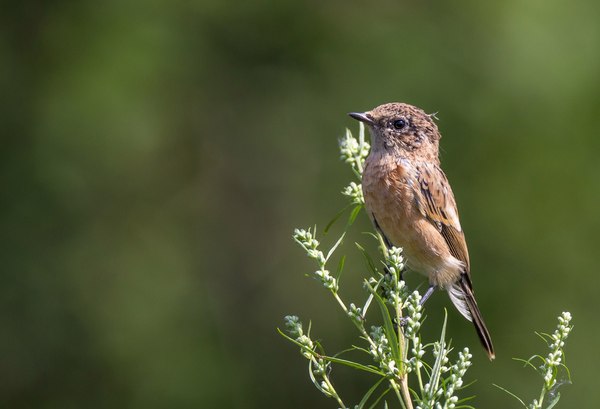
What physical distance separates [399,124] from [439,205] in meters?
0.55

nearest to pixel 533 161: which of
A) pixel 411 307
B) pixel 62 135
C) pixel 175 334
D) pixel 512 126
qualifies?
pixel 512 126

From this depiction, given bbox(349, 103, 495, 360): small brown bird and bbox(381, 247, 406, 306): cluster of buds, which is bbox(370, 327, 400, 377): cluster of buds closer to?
bbox(381, 247, 406, 306): cluster of buds

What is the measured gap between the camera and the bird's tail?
5.62 meters

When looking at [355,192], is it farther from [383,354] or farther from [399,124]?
[399,124]

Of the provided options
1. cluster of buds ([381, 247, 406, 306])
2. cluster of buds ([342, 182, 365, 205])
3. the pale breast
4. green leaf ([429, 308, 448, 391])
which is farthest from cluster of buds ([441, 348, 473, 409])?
the pale breast

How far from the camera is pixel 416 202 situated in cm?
558

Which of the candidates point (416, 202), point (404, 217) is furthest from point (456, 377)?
point (416, 202)

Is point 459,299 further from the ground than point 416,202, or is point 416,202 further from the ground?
point 416,202

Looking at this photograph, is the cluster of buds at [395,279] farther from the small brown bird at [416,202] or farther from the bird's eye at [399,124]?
the bird's eye at [399,124]

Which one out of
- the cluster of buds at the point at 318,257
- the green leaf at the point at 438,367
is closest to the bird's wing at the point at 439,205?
the cluster of buds at the point at 318,257

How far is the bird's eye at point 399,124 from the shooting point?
5.72m

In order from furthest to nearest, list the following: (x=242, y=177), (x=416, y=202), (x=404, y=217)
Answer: (x=242, y=177)
(x=416, y=202)
(x=404, y=217)

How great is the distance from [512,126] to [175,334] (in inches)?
171

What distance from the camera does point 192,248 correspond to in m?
11.6
